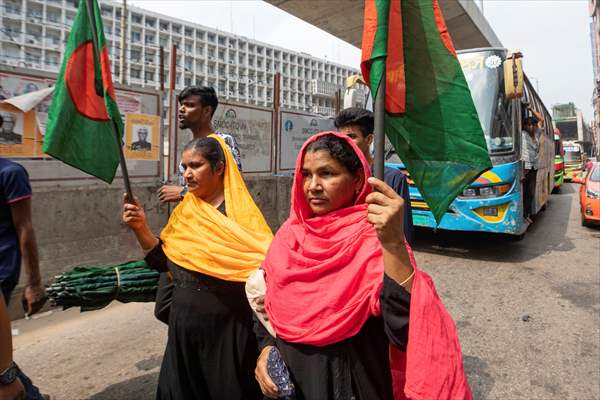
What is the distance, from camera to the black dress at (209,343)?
1725mm

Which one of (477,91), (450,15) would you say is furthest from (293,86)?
(477,91)

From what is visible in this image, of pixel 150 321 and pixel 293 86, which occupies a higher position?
pixel 293 86

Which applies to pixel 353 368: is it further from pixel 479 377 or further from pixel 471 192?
pixel 471 192

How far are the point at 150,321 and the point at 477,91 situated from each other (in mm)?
5577

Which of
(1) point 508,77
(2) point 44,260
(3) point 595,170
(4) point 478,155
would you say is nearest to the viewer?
(4) point 478,155

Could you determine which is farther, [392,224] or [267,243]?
[267,243]

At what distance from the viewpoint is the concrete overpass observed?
32.9 feet

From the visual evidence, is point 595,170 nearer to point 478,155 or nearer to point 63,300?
point 478,155

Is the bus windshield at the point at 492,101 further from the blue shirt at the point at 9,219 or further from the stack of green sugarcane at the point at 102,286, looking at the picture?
the blue shirt at the point at 9,219

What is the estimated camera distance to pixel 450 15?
36.0ft

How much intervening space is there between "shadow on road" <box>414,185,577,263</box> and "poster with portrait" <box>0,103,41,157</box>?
5.97 m

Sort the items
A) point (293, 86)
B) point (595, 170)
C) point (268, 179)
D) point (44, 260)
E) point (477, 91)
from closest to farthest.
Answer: point (44, 260) < point (477, 91) < point (268, 179) < point (595, 170) < point (293, 86)

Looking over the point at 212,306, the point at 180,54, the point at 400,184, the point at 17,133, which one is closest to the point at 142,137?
the point at 17,133

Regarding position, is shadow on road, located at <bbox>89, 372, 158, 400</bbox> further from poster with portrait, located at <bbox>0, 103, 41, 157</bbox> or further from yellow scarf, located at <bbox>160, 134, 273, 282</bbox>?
poster with portrait, located at <bbox>0, 103, 41, 157</bbox>
